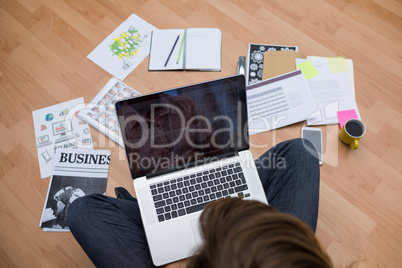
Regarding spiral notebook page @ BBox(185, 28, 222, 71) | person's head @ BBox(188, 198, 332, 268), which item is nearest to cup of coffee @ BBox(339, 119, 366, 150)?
spiral notebook page @ BBox(185, 28, 222, 71)

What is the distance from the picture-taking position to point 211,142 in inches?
34.8

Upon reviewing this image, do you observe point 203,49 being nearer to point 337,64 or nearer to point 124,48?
point 124,48

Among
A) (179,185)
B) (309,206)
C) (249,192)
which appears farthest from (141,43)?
(309,206)

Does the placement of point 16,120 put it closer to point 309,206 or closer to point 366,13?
point 309,206

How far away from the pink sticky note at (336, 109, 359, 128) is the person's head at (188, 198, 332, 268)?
72 centimetres

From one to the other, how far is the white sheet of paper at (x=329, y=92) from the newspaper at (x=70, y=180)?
0.80m

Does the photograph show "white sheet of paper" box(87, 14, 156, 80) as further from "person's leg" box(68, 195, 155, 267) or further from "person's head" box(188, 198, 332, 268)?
"person's head" box(188, 198, 332, 268)

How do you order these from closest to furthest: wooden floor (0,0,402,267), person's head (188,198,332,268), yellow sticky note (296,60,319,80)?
person's head (188,198,332,268) → wooden floor (0,0,402,267) → yellow sticky note (296,60,319,80)

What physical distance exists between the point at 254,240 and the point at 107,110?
85 centimetres

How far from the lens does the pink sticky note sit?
3.67 feet

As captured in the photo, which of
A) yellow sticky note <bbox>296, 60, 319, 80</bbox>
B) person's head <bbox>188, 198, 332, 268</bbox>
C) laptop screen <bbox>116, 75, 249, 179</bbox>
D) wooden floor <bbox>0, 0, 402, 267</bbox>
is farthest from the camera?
yellow sticky note <bbox>296, 60, 319, 80</bbox>

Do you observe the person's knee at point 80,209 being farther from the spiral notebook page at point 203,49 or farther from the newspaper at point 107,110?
the spiral notebook page at point 203,49

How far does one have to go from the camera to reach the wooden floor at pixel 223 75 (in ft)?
3.41

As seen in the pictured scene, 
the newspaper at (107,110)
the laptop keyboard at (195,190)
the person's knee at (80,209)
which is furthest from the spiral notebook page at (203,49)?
the person's knee at (80,209)
